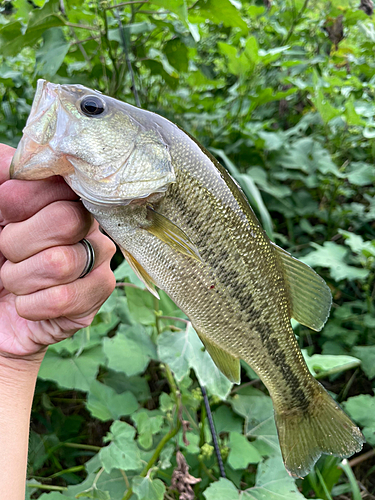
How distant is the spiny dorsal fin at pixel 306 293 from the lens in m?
1.15

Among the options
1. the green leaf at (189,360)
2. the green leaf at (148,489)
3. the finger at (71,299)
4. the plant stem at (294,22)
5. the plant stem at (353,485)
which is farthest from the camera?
the plant stem at (294,22)

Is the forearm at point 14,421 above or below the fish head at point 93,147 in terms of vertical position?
below

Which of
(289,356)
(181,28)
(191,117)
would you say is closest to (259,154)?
(191,117)

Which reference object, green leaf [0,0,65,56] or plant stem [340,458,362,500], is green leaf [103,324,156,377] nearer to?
plant stem [340,458,362,500]

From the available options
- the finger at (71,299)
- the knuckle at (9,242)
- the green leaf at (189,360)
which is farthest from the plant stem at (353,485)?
the knuckle at (9,242)

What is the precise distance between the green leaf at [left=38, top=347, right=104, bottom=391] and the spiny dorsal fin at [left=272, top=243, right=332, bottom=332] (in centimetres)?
107

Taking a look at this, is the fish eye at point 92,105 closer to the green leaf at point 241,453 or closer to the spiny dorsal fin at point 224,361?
the spiny dorsal fin at point 224,361

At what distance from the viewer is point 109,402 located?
1.79 m

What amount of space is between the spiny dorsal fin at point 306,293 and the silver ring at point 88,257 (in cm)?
52

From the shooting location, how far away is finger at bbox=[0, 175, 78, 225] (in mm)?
887

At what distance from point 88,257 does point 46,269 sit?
121mm

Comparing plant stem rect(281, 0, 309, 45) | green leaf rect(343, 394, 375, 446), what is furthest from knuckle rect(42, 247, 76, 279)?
plant stem rect(281, 0, 309, 45)

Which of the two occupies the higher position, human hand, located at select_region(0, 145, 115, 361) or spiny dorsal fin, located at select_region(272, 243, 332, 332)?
human hand, located at select_region(0, 145, 115, 361)

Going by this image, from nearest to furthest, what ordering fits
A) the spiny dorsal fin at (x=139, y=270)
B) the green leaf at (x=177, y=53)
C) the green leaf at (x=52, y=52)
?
the spiny dorsal fin at (x=139, y=270) → the green leaf at (x=52, y=52) → the green leaf at (x=177, y=53)
